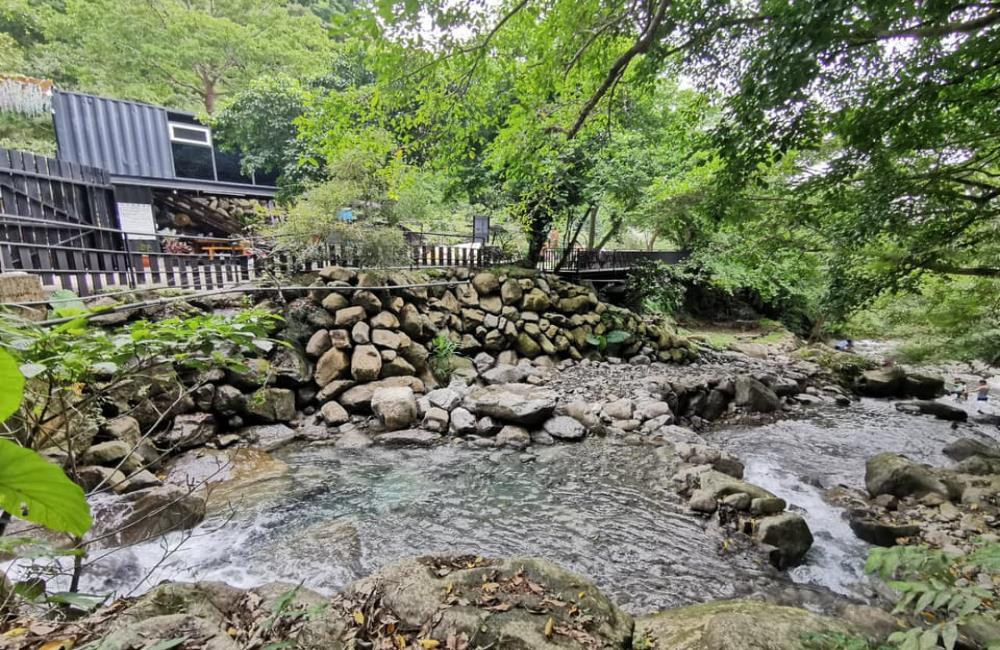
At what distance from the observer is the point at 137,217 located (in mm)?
12344

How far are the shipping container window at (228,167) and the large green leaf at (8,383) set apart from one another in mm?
16823

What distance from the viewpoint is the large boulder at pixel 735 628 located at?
2.11 metres

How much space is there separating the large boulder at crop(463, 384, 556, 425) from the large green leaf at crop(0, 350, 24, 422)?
5541mm

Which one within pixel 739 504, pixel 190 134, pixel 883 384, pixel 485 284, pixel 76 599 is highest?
pixel 190 134

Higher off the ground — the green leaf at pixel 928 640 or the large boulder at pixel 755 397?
the green leaf at pixel 928 640

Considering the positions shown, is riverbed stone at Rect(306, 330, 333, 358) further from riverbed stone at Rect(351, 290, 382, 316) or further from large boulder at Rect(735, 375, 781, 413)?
large boulder at Rect(735, 375, 781, 413)

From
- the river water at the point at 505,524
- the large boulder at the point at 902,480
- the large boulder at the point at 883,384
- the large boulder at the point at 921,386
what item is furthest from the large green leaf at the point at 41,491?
the large boulder at the point at 921,386

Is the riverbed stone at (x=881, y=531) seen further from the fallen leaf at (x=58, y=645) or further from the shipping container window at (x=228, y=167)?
the shipping container window at (x=228, y=167)

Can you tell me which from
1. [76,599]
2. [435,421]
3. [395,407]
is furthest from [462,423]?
[76,599]

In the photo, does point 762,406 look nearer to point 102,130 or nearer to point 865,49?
point 865,49

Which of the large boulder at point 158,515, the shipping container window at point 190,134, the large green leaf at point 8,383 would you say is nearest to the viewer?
the large green leaf at point 8,383

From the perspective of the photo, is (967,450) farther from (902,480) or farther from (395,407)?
(395,407)

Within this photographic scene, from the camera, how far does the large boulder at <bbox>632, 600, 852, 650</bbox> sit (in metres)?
2.11

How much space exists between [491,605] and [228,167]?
55.1 ft
